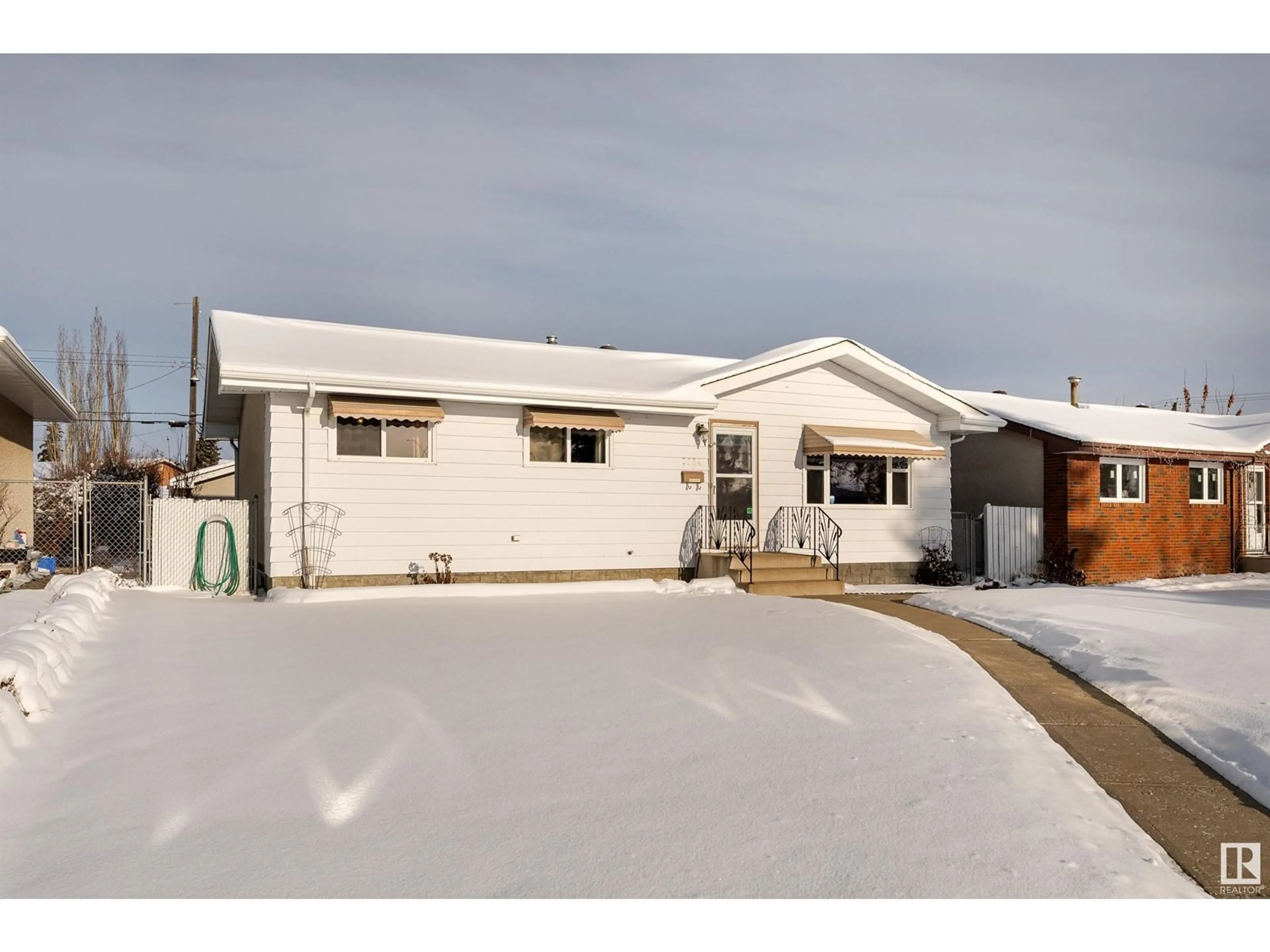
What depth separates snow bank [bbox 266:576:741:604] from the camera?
1152cm

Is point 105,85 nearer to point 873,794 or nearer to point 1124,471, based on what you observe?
point 873,794

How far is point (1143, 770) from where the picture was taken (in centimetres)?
535

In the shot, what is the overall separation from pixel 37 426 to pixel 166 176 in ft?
68.0

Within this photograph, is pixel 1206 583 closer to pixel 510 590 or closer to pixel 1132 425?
pixel 1132 425

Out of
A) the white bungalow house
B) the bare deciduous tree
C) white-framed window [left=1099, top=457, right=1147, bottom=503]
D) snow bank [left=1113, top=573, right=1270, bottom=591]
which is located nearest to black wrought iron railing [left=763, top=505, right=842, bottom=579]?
the white bungalow house

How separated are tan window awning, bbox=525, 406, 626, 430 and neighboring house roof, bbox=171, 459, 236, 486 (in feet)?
45.5

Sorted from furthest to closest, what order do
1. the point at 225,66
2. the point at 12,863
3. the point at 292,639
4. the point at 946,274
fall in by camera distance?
1. the point at 946,274
2. the point at 225,66
3. the point at 292,639
4. the point at 12,863

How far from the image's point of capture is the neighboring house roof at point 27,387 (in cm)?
1280

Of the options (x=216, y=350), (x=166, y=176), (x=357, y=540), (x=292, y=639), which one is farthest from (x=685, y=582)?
(x=166, y=176)

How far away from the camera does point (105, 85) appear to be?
35.5ft

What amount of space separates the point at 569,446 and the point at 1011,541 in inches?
372

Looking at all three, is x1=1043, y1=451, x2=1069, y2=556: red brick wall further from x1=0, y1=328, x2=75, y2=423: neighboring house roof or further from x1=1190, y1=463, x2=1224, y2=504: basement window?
x1=0, y1=328, x2=75, y2=423: neighboring house roof

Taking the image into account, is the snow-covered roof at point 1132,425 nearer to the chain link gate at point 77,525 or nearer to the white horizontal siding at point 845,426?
the white horizontal siding at point 845,426

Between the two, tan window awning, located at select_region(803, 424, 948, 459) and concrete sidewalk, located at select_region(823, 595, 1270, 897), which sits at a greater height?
tan window awning, located at select_region(803, 424, 948, 459)
